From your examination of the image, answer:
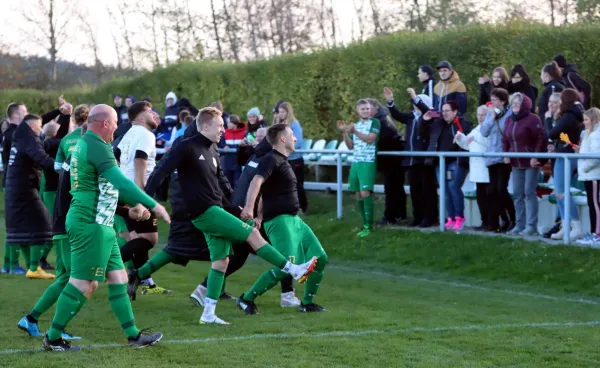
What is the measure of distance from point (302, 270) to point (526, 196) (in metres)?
5.12

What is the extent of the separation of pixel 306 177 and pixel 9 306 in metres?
11.2

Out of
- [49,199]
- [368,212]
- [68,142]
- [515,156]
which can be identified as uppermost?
[68,142]

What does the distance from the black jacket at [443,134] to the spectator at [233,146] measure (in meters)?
4.76

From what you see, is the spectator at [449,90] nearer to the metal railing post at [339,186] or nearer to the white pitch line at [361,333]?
the metal railing post at [339,186]

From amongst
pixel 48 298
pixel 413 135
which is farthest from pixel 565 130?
pixel 48 298

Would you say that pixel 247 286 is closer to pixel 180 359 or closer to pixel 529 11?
pixel 180 359

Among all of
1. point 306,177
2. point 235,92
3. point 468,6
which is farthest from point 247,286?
point 468,6

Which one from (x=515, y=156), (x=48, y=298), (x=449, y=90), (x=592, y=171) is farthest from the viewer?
(x=449, y=90)

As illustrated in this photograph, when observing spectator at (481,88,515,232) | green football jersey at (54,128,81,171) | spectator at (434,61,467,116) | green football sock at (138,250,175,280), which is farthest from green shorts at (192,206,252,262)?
spectator at (434,61,467,116)

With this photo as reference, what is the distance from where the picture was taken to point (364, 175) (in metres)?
15.6

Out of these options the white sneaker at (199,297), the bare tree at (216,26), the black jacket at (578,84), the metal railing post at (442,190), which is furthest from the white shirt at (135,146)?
the bare tree at (216,26)

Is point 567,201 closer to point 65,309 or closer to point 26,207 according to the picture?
point 26,207

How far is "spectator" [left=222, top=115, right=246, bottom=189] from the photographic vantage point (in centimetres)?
1889

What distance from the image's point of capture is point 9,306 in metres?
10.5
